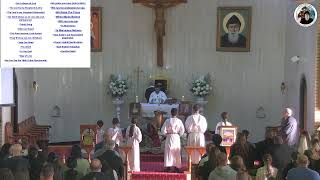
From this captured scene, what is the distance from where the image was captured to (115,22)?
800 inches

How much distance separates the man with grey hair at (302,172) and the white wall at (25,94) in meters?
11.0

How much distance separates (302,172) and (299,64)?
32.0 feet

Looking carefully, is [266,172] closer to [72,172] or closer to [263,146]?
[263,146]

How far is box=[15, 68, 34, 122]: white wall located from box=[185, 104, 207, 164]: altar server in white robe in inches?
212

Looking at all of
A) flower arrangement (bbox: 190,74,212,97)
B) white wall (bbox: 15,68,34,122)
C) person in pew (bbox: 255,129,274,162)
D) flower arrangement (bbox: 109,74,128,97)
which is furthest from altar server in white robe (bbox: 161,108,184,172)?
Result: white wall (bbox: 15,68,34,122)

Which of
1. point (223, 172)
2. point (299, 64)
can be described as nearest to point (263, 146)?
point (223, 172)

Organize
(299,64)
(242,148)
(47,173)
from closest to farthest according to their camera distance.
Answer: (47,173) → (242,148) → (299,64)

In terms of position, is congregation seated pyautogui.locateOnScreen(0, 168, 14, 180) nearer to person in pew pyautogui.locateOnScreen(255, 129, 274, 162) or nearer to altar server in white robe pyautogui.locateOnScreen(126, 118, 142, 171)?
person in pew pyautogui.locateOnScreen(255, 129, 274, 162)

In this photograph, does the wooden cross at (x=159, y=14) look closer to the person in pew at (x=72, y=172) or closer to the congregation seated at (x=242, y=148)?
the congregation seated at (x=242, y=148)

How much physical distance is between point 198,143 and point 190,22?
5.99m

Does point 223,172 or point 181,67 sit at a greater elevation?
point 181,67

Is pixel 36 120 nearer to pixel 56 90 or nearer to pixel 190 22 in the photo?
pixel 56 90

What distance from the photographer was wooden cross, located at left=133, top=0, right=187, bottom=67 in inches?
771

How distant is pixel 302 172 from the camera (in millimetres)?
8477
